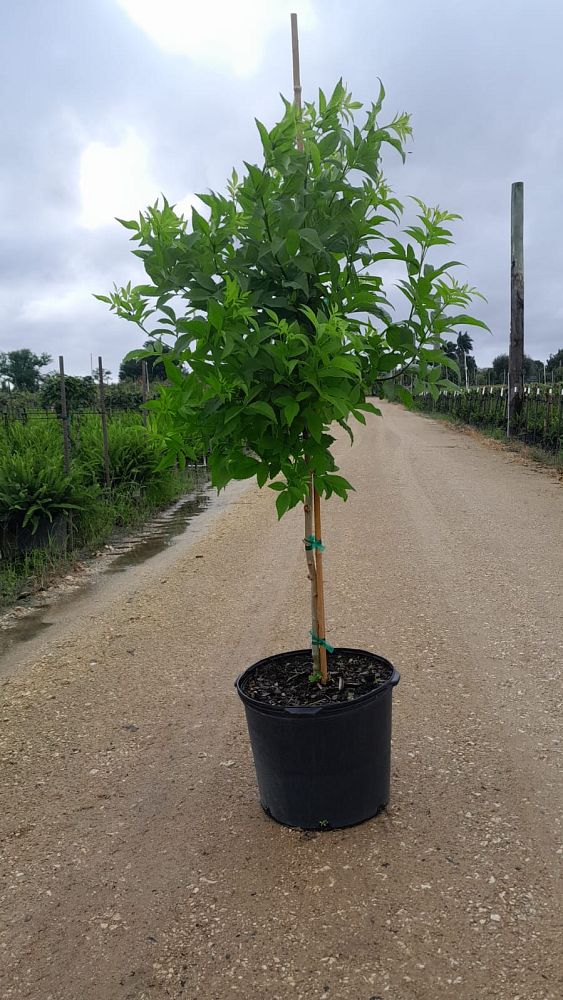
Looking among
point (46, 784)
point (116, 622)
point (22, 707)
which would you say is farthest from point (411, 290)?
point (116, 622)

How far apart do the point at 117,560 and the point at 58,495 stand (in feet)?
3.17

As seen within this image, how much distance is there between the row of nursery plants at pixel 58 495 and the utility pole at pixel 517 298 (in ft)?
37.0

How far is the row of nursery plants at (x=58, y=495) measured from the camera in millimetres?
7586

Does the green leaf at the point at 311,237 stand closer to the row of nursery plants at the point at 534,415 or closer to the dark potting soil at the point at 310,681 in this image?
the dark potting soil at the point at 310,681

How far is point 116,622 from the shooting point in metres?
5.88

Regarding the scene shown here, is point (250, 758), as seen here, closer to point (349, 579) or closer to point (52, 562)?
point (349, 579)

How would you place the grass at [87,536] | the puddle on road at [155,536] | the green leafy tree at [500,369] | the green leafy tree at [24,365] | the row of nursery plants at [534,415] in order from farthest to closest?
1. the green leafy tree at [500,369]
2. the green leafy tree at [24,365]
3. the row of nursery plants at [534,415]
4. the puddle on road at [155,536]
5. the grass at [87,536]

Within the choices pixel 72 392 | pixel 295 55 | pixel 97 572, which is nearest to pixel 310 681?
pixel 295 55

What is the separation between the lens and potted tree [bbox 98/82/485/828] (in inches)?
93.6

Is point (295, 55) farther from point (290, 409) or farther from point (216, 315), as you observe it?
point (290, 409)

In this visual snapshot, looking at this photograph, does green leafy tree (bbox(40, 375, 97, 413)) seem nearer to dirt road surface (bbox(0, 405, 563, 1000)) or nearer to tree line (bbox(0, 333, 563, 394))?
tree line (bbox(0, 333, 563, 394))

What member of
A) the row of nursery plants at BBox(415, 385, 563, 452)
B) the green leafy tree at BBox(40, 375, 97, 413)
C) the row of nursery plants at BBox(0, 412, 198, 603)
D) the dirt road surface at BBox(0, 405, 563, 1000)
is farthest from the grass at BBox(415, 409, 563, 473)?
the green leafy tree at BBox(40, 375, 97, 413)

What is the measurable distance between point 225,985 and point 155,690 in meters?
2.32

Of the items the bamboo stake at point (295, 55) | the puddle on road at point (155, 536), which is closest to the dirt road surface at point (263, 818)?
the puddle on road at point (155, 536)
